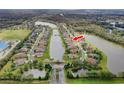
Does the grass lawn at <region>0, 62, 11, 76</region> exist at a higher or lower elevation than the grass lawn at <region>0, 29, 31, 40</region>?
lower

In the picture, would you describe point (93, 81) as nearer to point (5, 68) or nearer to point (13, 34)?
point (5, 68)

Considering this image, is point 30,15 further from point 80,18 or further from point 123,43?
point 123,43

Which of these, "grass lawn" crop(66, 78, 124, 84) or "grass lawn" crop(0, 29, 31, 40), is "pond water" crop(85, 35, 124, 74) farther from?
"grass lawn" crop(0, 29, 31, 40)

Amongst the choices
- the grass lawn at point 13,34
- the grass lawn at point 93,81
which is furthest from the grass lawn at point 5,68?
the grass lawn at point 93,81

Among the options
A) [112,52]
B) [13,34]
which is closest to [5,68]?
[13,34]

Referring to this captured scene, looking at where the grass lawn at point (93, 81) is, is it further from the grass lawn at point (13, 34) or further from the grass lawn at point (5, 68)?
the grass lawn at point (13, 34)

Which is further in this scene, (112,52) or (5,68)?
(112,52)

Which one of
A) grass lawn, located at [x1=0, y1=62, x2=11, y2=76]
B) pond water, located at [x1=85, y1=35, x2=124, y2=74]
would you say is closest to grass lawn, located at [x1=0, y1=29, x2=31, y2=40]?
grass lawn, located at [x1=0, y1=62, x2=11, y2=76]
